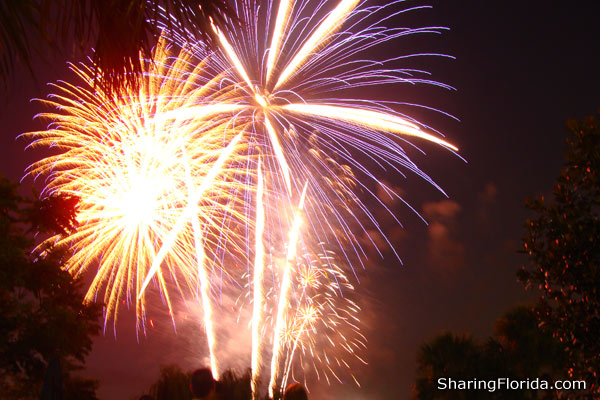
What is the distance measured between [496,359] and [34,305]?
16814 millimetres

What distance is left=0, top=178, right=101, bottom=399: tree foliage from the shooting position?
1179 centimetres

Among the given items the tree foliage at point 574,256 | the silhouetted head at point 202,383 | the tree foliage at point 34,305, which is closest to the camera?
the tree foliage at point 574,256

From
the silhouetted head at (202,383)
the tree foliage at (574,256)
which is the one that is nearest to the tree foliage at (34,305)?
the silhouetted head at (202,383)

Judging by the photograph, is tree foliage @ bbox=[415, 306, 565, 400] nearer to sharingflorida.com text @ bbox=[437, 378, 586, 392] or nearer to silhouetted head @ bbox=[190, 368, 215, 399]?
sharingflorida.com text @ bbox=[437, 378, 586, 392]

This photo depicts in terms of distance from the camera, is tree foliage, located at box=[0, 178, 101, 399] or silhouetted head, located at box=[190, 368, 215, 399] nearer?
tree foliage, located at box=[0, 178, 101, 399]

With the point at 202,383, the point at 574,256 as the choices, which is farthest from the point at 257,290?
the point at 574,256

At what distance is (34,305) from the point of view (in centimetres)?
1224

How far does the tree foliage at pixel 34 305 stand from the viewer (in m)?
11.8

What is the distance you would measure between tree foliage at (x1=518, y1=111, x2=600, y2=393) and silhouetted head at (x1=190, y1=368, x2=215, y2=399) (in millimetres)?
13192

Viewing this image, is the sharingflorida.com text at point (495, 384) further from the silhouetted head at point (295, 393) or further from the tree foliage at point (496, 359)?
the silhouetted head at point (295, 393)

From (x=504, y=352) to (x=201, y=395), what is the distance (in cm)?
1221

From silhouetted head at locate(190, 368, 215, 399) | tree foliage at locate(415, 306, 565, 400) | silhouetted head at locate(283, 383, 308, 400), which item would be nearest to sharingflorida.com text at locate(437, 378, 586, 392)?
tree foliage at locate(415, 306, 565, 400)

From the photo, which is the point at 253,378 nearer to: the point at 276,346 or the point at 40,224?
the point at 276,346

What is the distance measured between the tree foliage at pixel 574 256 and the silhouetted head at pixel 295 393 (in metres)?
11.8
